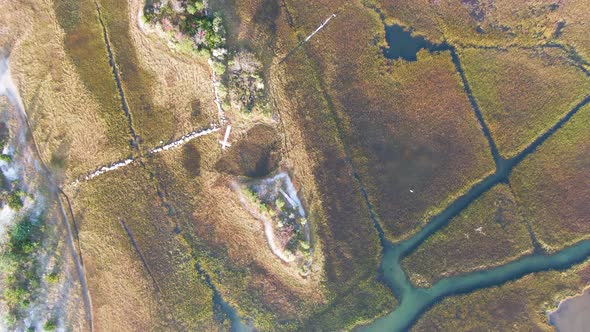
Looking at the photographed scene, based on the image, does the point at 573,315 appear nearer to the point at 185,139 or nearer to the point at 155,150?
the point at 185,139

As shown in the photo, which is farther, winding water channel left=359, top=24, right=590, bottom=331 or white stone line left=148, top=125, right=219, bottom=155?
winding water channel left=359, top=24, right=590, bottom=331

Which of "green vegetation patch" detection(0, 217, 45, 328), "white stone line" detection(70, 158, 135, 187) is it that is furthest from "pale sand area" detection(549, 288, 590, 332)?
"green vegetation patch" detection(0, 217, 45, 328)

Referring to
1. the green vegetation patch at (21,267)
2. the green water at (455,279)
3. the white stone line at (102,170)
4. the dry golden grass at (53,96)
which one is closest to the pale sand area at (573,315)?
the green water at (455,279)

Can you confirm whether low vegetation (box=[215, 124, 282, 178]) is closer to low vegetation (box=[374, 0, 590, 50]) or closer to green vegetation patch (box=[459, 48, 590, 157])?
low vegetation (box=[374, 0, 590, 50])

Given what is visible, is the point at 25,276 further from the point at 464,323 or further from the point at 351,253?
the point at 464,323

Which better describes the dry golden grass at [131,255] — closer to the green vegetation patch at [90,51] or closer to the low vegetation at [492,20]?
the green vegetation patch at [90,51]

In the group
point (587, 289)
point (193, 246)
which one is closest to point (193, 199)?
point (193, 246)
